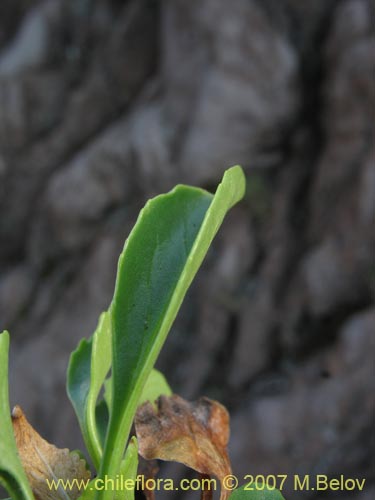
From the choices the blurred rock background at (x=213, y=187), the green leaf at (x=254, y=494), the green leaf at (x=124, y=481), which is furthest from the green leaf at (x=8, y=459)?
the blurred rock background at (x=213, y=187)

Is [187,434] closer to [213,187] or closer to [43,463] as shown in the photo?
[43,463]

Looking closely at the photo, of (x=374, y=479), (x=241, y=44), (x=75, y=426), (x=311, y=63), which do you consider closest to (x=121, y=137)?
(x=241, y=44)

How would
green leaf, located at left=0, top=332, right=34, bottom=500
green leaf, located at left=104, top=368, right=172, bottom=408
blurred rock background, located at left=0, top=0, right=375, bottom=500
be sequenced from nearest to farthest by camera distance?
1. green leaf, located at left=0, top=332, right=34, bottom=500
2. green leaf, located at left=104, top=368, right=172, bottom=408
3. blurred rock background, located at left=0, top=0, right=375, bottom=500

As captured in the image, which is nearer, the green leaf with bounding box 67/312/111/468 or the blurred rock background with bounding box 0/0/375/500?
the green leaf with bounding box 67/312/111/468

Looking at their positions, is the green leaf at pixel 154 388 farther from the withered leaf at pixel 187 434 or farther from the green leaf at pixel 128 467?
the green leaf at pixel 128 467

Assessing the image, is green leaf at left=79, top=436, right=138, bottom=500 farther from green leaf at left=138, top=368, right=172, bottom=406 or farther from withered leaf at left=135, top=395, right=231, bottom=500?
green leaf at left=138, top=368, right=172, bottom=406

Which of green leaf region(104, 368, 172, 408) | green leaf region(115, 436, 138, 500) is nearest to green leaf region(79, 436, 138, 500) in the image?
green leaf region(115, 436, 138, 500)
